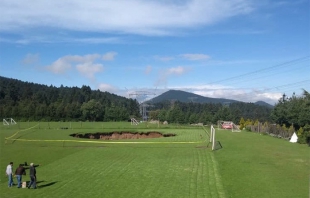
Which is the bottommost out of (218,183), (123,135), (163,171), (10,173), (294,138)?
(218,183)

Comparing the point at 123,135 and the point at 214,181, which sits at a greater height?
the point at 123,135

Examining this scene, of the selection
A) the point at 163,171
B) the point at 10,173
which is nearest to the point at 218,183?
the point at 163,171

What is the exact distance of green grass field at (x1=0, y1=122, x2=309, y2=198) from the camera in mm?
20609

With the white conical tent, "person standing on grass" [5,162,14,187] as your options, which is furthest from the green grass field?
the white conical tent

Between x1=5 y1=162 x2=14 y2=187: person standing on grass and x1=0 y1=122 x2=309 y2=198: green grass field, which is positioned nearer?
x1=0 y1=122 x2=309 y2=198: green grass field

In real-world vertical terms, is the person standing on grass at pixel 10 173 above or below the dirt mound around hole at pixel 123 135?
below

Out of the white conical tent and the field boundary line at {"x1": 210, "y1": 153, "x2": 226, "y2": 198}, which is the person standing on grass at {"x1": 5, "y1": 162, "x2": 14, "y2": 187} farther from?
the white conical tent

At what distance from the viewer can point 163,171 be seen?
26578mm

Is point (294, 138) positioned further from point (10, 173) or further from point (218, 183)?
point (10, 173)

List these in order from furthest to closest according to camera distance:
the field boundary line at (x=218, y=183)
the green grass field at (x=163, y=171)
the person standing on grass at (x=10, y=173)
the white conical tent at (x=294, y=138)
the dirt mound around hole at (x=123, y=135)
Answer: the dirt mound around hole at (x=123, y=135) < the white conical tent at (x=294, y=138) < the person standing on grass at (x=10, y=173) < the green grass field at (x=163, y=171) < the field boundary line at (x=218, y=183)

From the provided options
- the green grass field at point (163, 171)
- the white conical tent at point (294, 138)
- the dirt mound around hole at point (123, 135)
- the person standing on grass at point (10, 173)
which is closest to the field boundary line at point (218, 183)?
the green grass field at point (163, 171)

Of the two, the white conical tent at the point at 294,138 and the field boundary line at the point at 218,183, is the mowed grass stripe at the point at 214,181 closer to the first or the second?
the field boundary line at the point at 218,183

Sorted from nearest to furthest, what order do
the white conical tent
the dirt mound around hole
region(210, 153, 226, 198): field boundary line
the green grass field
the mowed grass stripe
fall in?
region(210, 153, 226, 198): field boundary line, the mowed grass stripe, the green grass field, the white conical tent, the dirt mound around hole

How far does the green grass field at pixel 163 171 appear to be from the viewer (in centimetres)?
2061
